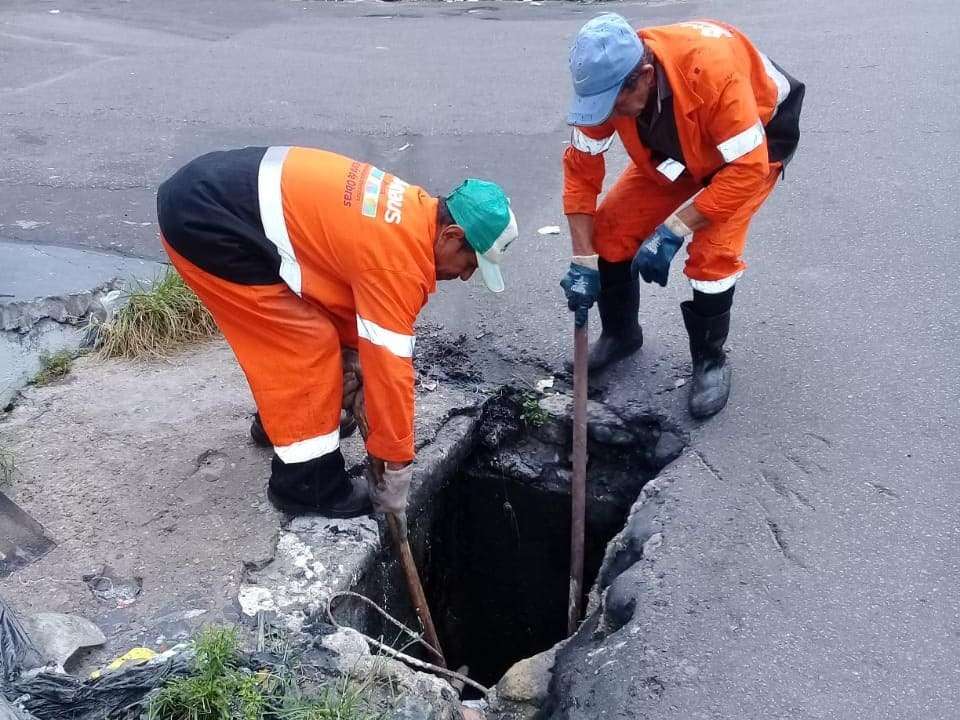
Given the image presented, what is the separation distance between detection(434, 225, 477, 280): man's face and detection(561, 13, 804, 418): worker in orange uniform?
642mm

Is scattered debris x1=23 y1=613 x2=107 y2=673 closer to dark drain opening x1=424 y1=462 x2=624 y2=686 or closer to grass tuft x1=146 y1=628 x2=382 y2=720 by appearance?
grass tuft x1=146 y1=628 x2=382 y2=720

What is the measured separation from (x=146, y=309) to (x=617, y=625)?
2626 millimetres

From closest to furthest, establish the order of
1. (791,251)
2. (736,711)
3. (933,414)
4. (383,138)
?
(736,711), (933,414), (791,251), (383,138)

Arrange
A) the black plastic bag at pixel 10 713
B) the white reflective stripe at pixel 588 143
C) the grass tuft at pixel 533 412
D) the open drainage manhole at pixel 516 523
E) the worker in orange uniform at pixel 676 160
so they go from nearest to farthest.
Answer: the black plastic bag at pixel 10 713 → the worker in orange uniform at pixel 676 160 → the white reflective stripe at pixel 588 143 → the open drainage manhole at pixel 516 523 → the grass tuft at pixel 533 412

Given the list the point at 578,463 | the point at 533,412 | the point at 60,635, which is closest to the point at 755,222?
the point at 533,412

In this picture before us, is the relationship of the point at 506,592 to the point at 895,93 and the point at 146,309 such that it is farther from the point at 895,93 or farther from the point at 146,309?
the point at 895,93

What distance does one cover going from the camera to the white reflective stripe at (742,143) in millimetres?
2977

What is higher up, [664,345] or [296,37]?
[296,37]

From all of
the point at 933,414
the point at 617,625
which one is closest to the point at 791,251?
the point at 933,414

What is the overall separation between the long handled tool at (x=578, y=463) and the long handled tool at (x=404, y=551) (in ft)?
1.93

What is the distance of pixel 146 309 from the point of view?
163 inches

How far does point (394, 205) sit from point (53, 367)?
2.17 m

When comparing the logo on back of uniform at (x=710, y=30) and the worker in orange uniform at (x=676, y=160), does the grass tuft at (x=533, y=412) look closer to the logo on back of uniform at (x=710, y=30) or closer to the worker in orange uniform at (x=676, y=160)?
the worker in orange uniform at (x=676, y=160)

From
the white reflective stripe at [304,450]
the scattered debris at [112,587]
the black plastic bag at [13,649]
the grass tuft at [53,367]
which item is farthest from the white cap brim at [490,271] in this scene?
the grass tuft at [53,367]
